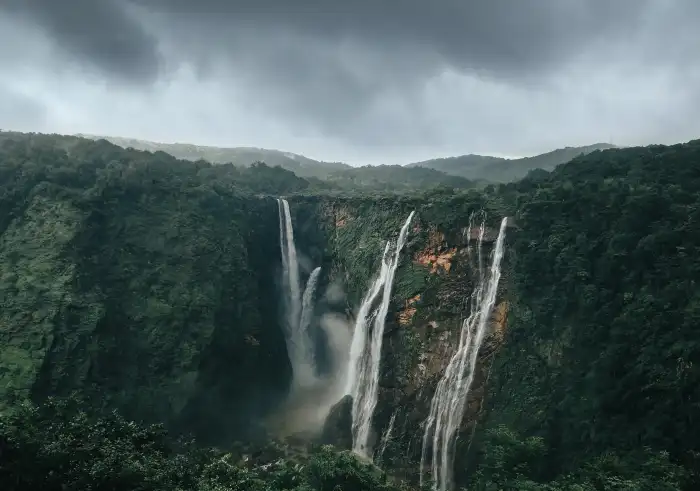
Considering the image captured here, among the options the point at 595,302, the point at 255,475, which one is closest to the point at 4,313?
the point at 255,475

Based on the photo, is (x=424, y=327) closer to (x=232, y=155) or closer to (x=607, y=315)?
(x=607, y=315)

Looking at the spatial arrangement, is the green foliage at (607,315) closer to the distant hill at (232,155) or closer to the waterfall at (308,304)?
the waterfall at (308,304)

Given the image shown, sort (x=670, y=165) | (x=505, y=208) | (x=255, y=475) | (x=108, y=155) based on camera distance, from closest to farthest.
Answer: (x=255, y=475) < (x=670, y=165) < (x=505, y=208) < (x=108, y=155)

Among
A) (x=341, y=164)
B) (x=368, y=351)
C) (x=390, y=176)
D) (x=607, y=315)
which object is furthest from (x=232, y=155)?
(x=607, y=315)

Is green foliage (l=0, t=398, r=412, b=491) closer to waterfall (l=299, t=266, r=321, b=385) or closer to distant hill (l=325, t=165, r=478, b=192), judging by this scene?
waterfall (l=299, t=266, r=321, b=385)

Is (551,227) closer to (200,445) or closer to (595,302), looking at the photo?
(595,302)

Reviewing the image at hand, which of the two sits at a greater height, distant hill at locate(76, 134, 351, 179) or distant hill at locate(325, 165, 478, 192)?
distant hill at locate(76, 134, 351, 179)

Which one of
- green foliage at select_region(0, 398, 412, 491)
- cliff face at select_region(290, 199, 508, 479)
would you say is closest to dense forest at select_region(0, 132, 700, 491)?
green foliage at select_region(0, 398, 412, 491)
